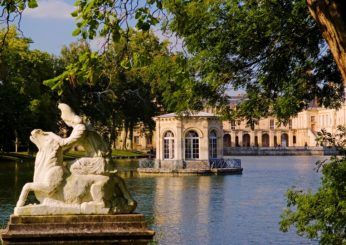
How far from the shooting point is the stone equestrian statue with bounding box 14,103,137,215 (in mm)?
6352

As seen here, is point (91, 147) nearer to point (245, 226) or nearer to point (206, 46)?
point (206, 46)

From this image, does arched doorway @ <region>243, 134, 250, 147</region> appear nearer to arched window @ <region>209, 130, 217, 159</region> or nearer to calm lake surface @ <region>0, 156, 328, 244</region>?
arched window @ <region>209, 130, 217, 159</region>

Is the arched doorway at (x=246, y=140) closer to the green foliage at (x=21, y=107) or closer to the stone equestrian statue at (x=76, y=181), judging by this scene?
the green foliage at (x=21, y=107)

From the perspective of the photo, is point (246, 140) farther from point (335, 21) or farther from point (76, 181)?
point (335, 21)

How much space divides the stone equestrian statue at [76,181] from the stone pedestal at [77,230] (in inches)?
4.0

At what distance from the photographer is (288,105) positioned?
10109mm

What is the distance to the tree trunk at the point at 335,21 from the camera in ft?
A: 12.9

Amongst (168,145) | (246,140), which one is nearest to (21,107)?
(168,145)

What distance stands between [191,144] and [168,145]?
4.73 ft

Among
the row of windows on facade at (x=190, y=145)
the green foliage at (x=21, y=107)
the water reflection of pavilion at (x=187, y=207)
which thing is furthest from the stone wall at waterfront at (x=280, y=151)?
the water reflection of pavilion at (x=187, y=207)

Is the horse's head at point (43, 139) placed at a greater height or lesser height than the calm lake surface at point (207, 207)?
greater

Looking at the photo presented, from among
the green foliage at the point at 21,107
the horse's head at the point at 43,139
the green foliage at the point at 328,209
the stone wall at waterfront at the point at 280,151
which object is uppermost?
the green foliage at the point at 21,107

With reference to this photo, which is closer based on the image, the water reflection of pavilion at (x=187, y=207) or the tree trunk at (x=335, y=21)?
the tree trunk at (x=335, y=21)

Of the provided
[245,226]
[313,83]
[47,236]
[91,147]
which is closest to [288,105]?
[313,83]
